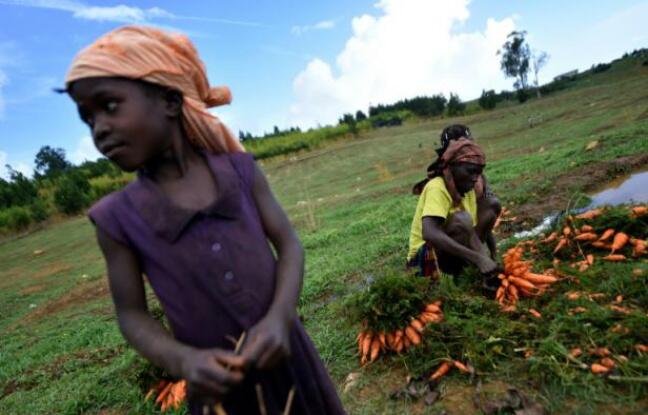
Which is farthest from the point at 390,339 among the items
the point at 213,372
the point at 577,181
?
the point at 577,181

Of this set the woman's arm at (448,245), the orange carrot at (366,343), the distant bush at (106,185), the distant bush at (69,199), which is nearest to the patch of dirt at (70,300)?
the orange carrot at (366,343)

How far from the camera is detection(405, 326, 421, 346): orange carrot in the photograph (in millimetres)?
2453

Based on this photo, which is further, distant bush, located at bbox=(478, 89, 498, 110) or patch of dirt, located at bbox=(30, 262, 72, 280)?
distant bush, located at bbox=(478, 89, 498, 110)

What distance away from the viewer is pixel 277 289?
3.92ft

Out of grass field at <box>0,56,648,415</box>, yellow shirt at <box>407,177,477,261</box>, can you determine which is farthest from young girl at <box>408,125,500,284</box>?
grass field at <box>0,56,648,415</box>

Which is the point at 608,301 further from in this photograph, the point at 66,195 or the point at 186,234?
the point at 66,195

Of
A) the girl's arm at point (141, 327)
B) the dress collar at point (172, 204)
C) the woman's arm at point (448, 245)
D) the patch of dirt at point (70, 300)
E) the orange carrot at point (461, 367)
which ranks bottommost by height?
the patch of dirt at point (70, 300)

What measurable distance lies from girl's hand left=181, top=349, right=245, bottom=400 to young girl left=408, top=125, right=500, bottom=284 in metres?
2.02

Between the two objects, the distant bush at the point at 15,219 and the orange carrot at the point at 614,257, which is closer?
the orange carrot at the point at 614,257

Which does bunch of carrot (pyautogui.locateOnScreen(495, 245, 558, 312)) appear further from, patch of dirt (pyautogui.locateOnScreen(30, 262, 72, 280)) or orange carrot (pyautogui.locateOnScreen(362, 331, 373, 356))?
patch of dirt (pyautogui.locateOnScreen(30, 262, 72, 280))

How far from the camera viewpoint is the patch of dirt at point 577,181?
530 cm

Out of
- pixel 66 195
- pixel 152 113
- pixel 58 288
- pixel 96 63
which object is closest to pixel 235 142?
pixel 152 113

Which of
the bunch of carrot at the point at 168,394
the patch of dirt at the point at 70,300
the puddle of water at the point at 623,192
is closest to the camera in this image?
the bunch of carrot at the point at 168,394

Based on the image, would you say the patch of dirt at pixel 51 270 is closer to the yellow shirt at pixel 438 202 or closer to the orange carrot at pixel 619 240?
the yellow shirt at pixel 438 202
